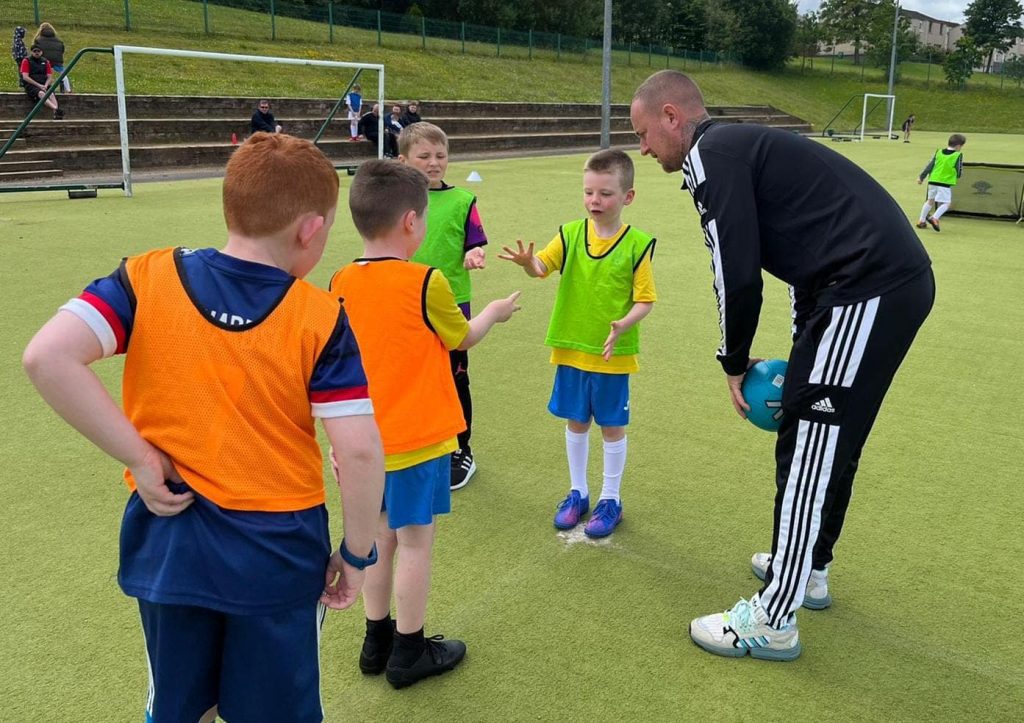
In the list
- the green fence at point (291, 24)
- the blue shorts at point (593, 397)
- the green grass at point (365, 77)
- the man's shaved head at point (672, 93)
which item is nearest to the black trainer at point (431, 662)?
the blue shorts at point (593, 397)

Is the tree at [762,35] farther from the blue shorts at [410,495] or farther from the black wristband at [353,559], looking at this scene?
the black wristband at [353,559]

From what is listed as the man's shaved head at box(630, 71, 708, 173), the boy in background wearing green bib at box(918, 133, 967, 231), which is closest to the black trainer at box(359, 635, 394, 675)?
the man's shaved head at box(630, 71, 708, 173)

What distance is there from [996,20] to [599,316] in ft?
318

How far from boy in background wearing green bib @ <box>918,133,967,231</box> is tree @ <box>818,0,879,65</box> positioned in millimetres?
66586

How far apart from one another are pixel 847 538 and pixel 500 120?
25348 millimetres

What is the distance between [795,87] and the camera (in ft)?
192

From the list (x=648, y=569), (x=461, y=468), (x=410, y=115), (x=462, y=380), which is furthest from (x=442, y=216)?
(x=410, y=115)

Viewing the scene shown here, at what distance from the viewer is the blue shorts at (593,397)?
365 cm

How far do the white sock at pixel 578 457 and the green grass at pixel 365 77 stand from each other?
20350mm

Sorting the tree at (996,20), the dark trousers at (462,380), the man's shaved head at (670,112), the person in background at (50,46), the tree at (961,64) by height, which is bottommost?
the dark trousers at (462,380)

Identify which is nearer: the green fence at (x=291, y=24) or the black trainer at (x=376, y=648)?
the black trainer at (x=376, y=648)

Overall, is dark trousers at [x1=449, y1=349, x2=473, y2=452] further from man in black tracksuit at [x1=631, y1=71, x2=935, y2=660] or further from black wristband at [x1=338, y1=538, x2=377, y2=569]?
black wristband at [x1=338, y1=538, x2=377, y2=569]

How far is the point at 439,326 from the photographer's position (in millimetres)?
2543

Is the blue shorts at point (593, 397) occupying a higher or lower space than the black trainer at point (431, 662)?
higher
